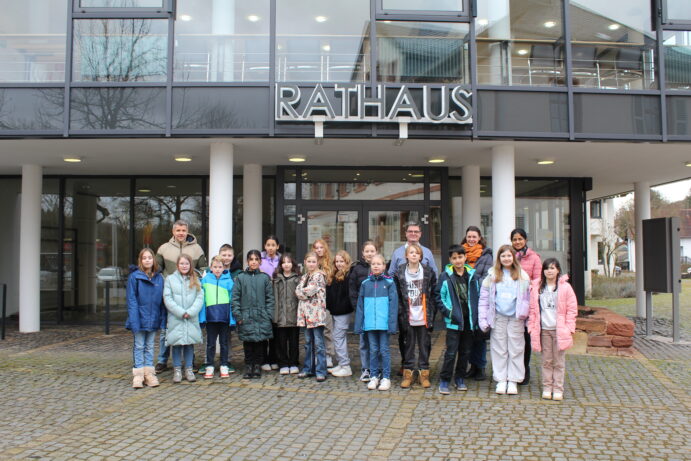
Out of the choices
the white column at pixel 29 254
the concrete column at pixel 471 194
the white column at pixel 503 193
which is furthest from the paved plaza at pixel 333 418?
the concrete column at pixel 471 194

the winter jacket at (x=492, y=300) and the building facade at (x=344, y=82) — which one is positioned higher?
the building facade at (x=344, y=82)

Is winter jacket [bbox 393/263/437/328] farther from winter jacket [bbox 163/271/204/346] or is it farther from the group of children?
winter jacket [bbox 163/271/204/346]

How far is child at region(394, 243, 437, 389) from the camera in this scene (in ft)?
21.5

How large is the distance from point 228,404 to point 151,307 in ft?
5.13

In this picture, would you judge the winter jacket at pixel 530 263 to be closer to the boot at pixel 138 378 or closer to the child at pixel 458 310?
the child at pixel 458 310

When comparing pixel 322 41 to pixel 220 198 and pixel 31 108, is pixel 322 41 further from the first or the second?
pixel 31 108

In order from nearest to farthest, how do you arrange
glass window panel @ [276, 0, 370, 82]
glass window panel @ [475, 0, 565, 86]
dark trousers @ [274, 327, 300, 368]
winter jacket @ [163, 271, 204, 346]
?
winter jacket @ [163, 271, 204, 346]
dark trousers @ [274, 327, 300, 368]
glass window panel @ [276, 0, 370, 82]
glass window panel @ [475, 0, 565, 86]

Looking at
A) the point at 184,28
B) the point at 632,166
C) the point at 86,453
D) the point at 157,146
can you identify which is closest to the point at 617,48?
the point at 632,166

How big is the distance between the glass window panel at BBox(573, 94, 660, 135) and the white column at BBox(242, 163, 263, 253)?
6.29 meters

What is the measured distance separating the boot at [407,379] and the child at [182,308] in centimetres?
Answer: 247

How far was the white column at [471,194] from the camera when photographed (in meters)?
12.2

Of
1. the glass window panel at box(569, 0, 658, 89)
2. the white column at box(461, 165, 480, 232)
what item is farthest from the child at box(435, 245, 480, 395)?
the white column at box(461, 165, 480, 232)

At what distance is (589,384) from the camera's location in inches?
269

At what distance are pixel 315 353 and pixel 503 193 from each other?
4560 millimetres
